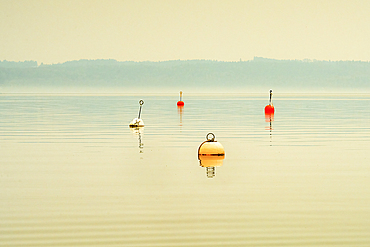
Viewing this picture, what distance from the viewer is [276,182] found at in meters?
18.6

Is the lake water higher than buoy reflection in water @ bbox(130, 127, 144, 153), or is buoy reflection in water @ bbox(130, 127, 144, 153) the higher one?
buoy reflection in water @ bbox(130, 127, 144, 153)

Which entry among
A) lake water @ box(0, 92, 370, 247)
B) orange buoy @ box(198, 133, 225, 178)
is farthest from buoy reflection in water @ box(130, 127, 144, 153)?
orange buoy @ box(198, 133, 225, 178)

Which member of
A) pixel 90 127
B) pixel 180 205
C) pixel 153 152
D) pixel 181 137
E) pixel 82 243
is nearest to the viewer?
pixel 82 243

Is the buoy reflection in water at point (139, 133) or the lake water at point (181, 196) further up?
the buoy reflection in water at point (139, 133)

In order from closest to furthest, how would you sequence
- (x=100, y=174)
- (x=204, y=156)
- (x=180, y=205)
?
(x=180, y=205), (x=100, y=174), (x=204, y=156)

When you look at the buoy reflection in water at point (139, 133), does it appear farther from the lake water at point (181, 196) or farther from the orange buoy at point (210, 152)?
the orange buoy at point (210, 152)

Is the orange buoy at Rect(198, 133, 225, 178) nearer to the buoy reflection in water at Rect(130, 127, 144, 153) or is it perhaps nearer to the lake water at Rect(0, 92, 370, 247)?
the lake water at Rect(0, 92, 370, 247)

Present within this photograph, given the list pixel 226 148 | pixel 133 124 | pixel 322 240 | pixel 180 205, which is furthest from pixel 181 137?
pixel 322 240

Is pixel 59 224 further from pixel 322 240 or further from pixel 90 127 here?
pixel 90 127

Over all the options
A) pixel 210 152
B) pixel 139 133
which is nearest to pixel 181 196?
pixel 210 152

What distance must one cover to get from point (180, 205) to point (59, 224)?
324 centimetres

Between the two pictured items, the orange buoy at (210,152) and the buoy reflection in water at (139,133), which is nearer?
the orange buoy at (210,152)

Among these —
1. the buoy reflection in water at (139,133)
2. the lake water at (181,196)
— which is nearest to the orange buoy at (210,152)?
the lake water at (181,196)

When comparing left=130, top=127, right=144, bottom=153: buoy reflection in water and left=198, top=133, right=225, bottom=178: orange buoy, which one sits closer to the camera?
left=198, top=133, right=225, bottom=178: orange buoy
